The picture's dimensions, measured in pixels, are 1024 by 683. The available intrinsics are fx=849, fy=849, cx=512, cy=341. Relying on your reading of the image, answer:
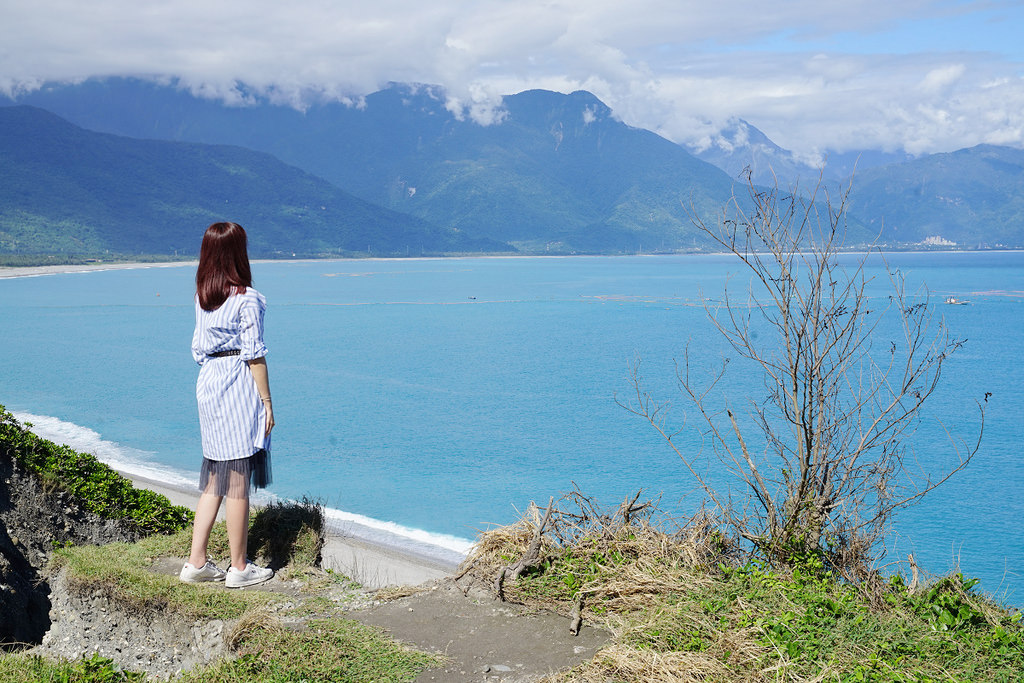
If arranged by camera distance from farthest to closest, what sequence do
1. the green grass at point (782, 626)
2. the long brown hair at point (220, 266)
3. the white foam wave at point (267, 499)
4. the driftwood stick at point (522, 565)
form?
the white foam wave at point (267, 499) → the driftwood stick at point (522, 565) → the long brown hair at point (220, 266) → the green grass at point (782, 626)

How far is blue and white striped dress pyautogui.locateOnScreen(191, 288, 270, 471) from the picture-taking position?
450 centimetres

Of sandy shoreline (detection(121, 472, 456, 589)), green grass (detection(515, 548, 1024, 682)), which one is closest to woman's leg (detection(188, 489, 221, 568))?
green grass (detection(515, 548, 1024, 682))

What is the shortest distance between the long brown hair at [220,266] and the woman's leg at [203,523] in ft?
3.40

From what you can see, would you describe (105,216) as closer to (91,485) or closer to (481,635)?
(91,485)

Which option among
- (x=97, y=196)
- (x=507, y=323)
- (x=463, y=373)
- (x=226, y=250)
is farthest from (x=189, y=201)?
(x=226, y=250)

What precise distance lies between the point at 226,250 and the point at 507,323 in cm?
4932

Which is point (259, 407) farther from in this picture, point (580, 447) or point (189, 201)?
point (189, 201)

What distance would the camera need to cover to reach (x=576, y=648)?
13.1ft

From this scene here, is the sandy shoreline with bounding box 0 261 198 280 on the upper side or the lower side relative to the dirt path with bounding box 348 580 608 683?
lower

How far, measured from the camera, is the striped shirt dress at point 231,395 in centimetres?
451

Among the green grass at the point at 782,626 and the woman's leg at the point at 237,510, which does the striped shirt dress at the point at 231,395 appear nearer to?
the woman's leg at the point at 237,510

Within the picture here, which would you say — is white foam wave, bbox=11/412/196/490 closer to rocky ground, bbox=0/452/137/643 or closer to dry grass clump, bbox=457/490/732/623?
rocky ground, bbox=0/452/137/643

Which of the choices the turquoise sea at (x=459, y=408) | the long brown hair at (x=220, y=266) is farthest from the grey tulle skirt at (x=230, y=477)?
the turquoise sea at (x=459, y=408)

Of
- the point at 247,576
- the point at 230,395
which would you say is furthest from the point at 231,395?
the point at 247,576
